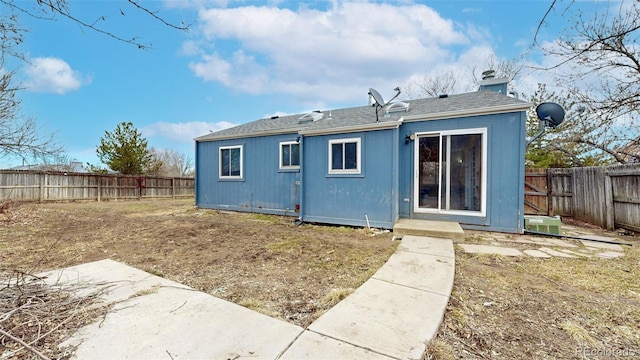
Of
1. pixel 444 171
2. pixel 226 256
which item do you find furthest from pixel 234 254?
pixel 444 171

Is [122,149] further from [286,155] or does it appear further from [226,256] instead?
[226,256]

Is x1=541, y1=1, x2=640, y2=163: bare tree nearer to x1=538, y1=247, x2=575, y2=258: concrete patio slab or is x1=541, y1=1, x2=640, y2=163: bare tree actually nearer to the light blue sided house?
the light blue sided house

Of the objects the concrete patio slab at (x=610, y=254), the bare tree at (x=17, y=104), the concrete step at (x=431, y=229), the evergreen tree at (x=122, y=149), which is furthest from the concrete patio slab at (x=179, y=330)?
the evergreen tree at (x=122, y=149)

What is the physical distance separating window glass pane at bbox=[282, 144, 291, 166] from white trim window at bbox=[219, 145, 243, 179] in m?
1.78

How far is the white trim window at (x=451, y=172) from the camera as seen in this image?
576 cm

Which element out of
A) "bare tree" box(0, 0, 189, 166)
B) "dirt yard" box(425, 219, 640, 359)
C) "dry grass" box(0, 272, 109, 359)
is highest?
"bare tree" box(0, 0, 189, 166)

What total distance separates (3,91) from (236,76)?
6.99 m

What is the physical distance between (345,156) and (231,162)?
464 cm

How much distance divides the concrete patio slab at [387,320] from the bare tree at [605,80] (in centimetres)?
549

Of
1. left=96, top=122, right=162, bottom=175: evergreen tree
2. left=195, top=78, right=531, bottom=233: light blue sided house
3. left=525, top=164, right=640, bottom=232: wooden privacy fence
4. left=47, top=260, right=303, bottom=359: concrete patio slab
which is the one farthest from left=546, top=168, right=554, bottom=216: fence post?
left=96, top=122, right=162, bottom=175: evergreen tree

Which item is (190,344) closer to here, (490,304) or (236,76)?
(490,304)

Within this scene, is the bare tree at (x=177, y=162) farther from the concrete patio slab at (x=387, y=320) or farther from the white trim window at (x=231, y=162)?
the concrete patio slab at (x=387, y=320)

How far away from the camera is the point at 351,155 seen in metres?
6.28

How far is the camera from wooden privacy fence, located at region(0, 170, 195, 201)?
11.5m
